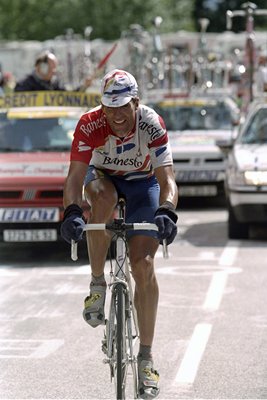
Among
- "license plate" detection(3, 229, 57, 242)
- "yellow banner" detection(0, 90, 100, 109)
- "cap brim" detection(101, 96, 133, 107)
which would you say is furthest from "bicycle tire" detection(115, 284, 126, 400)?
"yellow banner" detection(0, 90, 100, 109)

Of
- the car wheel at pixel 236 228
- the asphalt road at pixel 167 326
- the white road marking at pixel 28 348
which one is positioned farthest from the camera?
the car wheel at pixel 236 228

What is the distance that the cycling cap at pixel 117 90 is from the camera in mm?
6672

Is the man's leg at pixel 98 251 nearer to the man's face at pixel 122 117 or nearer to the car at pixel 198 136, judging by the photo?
the man's face at pixel 122 117

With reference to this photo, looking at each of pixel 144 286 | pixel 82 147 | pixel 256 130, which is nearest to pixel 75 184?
pixel 82 147

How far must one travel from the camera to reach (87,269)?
1286 cm

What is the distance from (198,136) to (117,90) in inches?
507

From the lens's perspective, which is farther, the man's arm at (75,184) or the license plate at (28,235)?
the license plate at (28,235)

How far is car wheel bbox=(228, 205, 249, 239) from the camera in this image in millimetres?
15078

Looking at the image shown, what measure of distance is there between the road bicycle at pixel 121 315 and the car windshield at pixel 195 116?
13216 millimetres

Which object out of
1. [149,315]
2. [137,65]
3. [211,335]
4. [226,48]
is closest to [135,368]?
[149,315]

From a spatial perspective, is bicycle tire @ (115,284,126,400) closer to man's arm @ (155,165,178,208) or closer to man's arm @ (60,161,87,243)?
man's arm @ (60,161,87,243)

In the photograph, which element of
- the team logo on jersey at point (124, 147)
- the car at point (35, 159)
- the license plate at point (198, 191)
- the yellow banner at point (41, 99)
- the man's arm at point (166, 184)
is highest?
the team logo on jersey at point (124, 147)

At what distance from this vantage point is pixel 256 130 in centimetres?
1608

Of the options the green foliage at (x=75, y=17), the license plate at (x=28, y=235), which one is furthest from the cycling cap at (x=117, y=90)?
the green foliage at (x=75, y=17)
